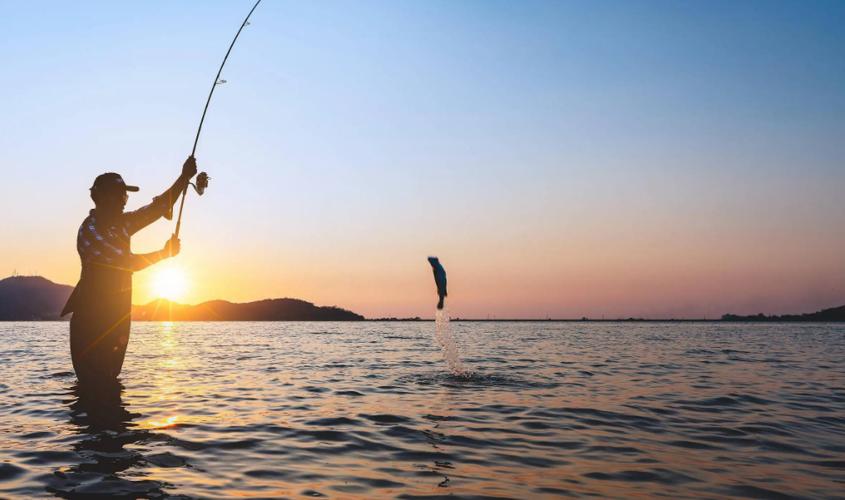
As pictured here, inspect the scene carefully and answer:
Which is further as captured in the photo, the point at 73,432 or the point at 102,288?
the point at 102,288

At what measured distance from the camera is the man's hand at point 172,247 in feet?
32.2

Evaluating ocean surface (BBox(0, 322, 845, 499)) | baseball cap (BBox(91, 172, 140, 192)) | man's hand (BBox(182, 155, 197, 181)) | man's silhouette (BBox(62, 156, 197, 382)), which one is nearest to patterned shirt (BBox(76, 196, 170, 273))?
man's silhouette (BBox(62, 156, 197, 382))

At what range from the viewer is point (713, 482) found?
668 centimetres

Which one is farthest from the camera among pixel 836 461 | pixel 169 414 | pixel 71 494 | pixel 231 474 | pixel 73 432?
pixel 169 414

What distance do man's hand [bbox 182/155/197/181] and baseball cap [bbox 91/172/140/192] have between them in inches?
41.5

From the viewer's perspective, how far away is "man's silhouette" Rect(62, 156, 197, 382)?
9.29 m

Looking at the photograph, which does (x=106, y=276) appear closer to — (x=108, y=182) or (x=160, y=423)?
(x=108, y=182)

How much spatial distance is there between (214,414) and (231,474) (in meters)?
4.40

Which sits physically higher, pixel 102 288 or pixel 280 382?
pixel 102 288

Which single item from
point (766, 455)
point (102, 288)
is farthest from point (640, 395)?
point (102, 288)

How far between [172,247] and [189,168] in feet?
5.24

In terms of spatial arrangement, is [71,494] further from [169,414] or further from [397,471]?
[169,414]

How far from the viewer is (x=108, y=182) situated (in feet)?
31.3

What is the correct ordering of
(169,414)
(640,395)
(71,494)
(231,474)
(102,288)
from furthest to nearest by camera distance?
(640,395) < (169,414) < (102,288) < (231,474) < (71,494)
